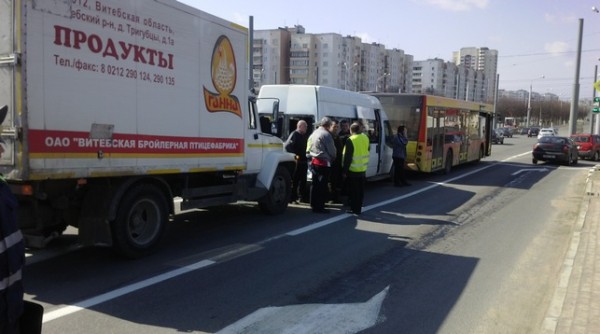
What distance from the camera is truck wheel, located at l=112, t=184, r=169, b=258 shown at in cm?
619

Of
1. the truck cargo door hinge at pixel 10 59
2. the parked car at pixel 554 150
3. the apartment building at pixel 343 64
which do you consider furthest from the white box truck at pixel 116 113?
Result: the apartment building at pixel 343 64

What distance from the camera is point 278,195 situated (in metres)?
9.87

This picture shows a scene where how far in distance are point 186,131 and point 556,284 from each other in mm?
5113

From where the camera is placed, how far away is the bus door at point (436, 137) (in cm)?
1684

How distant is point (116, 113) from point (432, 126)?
12.8m

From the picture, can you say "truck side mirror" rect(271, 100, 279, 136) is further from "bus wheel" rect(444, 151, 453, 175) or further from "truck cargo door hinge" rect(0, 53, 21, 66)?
"bus wheel" rect(444, 151, 453, 175)

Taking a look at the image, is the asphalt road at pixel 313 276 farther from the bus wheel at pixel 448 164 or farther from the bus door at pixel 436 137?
the bus wheel at pixel 448 164

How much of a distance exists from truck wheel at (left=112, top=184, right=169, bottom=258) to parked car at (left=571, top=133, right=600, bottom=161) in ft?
94.6

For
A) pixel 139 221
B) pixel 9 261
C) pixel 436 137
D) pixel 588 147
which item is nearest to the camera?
pixel 9 261

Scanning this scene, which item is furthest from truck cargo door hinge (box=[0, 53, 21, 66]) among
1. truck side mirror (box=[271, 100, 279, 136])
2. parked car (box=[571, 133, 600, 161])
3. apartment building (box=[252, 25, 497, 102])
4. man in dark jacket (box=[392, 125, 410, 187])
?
apartment building (box=[252, 25, 497, 102])

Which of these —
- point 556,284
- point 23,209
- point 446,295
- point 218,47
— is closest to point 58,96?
point 23,209

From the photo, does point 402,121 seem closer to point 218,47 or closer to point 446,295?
point 218,47

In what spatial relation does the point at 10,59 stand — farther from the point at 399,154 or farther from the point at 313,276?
the point at 399,154

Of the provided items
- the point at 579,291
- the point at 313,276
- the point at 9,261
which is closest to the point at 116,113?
the point at 313,276
